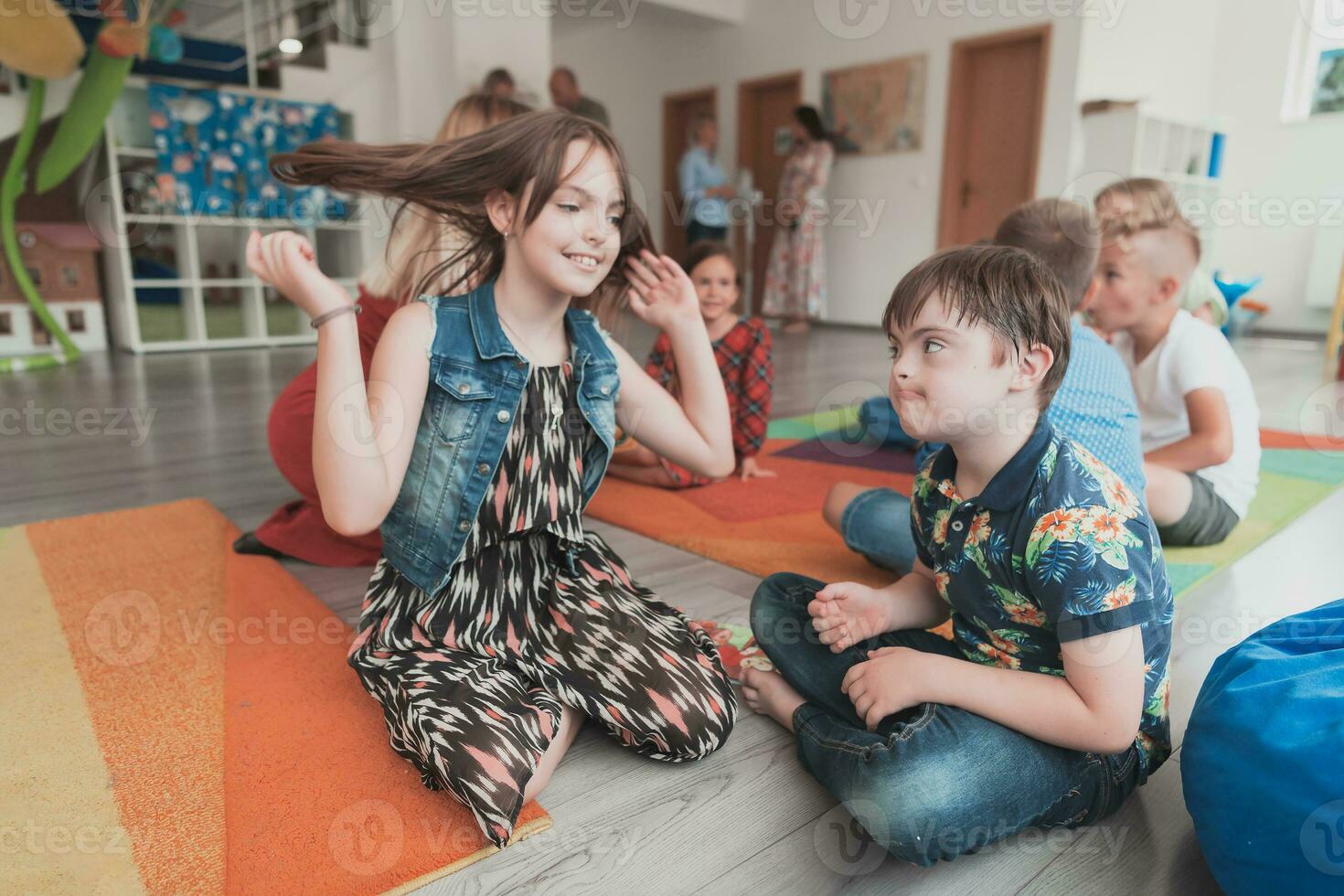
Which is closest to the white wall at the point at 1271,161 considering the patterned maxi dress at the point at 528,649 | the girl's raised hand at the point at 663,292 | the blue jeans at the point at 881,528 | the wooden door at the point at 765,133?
the wooden door at the point at 765,133

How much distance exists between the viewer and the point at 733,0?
675cm

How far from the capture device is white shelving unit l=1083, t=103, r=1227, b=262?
498 cm

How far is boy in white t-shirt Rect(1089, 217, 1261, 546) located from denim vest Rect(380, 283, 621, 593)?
47.1 inches

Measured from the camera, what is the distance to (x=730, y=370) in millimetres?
2211

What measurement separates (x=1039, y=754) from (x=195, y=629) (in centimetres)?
116

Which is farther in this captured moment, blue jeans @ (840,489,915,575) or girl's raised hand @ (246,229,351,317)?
blue jeans @ (840,489,915,575)

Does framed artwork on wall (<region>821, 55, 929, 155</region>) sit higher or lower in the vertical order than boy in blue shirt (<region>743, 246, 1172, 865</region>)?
higher

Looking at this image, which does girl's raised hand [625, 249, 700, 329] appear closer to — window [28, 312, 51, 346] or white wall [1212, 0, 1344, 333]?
window [28, 312, 51, 346]

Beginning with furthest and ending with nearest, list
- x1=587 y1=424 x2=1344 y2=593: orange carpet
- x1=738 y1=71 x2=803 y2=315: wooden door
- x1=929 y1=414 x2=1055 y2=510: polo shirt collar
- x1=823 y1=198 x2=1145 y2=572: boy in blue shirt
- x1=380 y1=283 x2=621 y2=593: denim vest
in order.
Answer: x1=738 y1=71 x2=803 y2=315: wooden door → x1=587 y1=424 x2=1344 y2=593: orange carpet → x1=823 y1=198 x2=1145 y2=572: boy in blue shirt → x1=380 y1=283 x2=621 y2=593: denim vest → x1=929 y1=414 x2=1055 y2=510: polo shirt collar

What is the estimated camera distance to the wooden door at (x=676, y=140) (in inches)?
295

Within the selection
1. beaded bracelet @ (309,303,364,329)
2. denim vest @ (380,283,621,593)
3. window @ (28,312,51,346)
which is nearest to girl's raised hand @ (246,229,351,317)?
beaded bracelet @ (309,303,364,329)

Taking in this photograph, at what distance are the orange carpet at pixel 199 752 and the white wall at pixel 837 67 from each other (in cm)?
532

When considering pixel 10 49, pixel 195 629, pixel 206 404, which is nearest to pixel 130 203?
pixel 10 49

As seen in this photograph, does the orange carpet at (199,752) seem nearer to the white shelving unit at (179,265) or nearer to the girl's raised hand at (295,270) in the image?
the girl's raised hand at (295,270)
